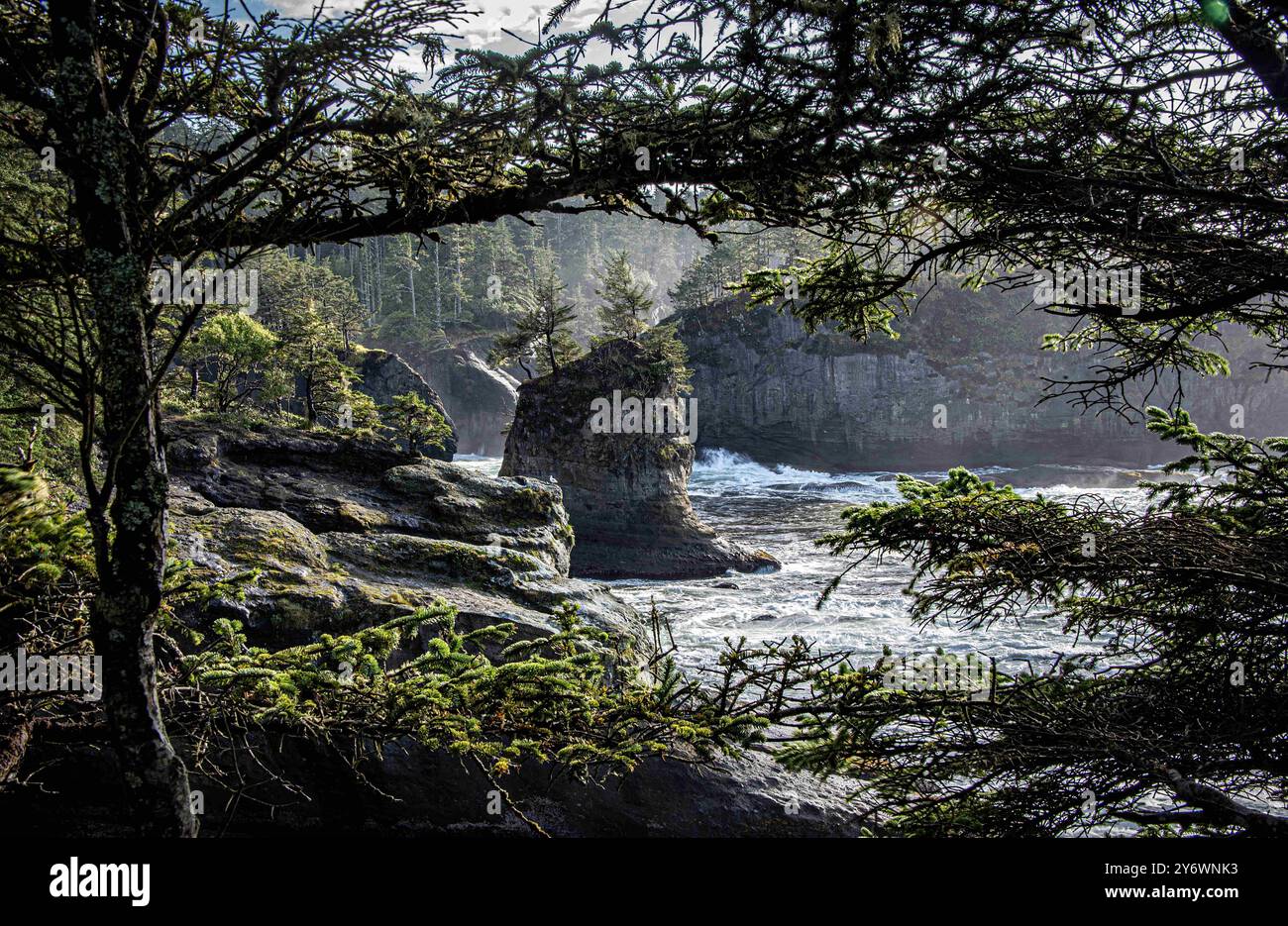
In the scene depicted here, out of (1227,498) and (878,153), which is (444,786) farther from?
(1227,498)

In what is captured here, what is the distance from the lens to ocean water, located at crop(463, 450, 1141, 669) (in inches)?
661

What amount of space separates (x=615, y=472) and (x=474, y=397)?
31823mm

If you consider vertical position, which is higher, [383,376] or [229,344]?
[383,376]

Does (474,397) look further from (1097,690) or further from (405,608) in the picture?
(1097,690)

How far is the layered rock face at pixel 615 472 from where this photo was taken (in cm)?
2719

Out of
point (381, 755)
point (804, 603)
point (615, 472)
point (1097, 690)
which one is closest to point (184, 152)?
point (381, 755)

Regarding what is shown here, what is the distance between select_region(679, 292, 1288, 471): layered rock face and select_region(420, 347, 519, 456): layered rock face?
52.4 ft

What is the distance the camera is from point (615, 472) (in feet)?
92.2

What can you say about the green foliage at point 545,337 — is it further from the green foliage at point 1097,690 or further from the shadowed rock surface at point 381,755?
the green foliage at point 1097,690

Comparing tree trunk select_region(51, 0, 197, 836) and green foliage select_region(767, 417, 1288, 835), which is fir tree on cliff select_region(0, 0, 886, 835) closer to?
tree trunk select_region(51, 0, 197, 836)

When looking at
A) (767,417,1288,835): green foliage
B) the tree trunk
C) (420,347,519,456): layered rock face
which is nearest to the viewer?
the tree trunk

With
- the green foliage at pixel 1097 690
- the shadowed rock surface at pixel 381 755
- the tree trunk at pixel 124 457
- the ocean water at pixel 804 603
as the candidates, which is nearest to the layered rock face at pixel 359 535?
the shadowed rock surface at pixel 381 755

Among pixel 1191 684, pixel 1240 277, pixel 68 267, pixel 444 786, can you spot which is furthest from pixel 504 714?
pixel 1240 277

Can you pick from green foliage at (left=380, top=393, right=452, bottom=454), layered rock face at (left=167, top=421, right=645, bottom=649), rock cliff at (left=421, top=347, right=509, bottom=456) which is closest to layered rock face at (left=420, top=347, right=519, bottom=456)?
rock cliff at (left=421, top=347, right=509, bottom=456)
